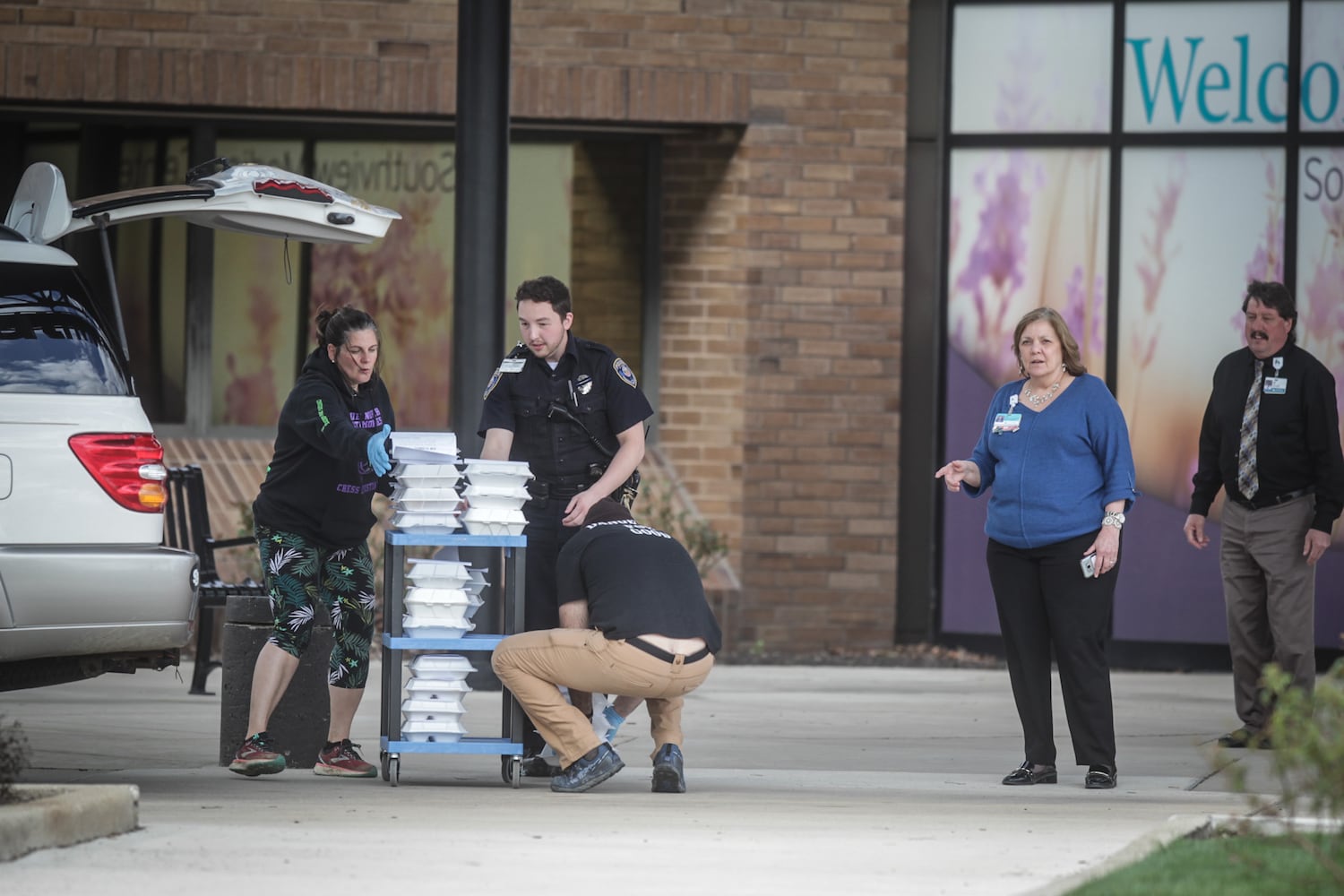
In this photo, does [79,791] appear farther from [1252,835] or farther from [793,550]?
[793,550]

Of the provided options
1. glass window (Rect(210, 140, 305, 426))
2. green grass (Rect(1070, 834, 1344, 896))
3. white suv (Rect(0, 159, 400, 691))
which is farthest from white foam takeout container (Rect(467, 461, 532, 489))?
glass window (Rect(210, 140, 305, 426))

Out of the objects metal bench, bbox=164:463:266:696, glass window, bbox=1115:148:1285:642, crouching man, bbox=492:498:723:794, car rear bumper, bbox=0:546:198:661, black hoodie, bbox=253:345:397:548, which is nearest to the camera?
car rear bumper, bbox=0:546:198:661

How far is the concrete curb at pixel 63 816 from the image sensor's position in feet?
18.2

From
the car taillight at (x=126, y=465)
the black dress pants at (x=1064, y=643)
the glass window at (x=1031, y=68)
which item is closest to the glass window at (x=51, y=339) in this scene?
the car taillight at (x=126, y=465)

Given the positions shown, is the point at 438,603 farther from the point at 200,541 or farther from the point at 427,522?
the point at 200,541

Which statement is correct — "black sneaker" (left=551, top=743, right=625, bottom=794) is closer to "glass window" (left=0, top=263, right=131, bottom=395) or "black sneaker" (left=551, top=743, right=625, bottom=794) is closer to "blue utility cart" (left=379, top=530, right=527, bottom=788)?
"blue utility cart" (left=379, top=530, right=527, bottom=788)

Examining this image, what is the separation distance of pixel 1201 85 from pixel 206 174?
7436 mm

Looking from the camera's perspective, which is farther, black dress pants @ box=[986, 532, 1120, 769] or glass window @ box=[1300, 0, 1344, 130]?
glass window @ box=[1300, 0, 1344, 130]

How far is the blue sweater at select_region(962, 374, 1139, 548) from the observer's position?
7.81 meters

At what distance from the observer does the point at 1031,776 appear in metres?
7.86

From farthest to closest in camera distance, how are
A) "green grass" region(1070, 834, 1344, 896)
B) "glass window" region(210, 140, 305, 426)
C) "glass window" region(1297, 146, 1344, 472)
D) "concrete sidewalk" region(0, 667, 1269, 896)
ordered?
1. "glass window" region(210, 140, 305, 426)
2. "glass window" region(1297, 146, 1344, 472)
3. "concrete sidewalk" region(0, 667, 1269, 896)
4. "green grass" region(1070, 834, 1344, 896)

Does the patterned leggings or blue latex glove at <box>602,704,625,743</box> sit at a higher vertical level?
the patterned leggings

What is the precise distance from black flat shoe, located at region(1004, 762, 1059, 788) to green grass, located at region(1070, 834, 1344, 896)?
2089 mm

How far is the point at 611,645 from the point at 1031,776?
1898mm
